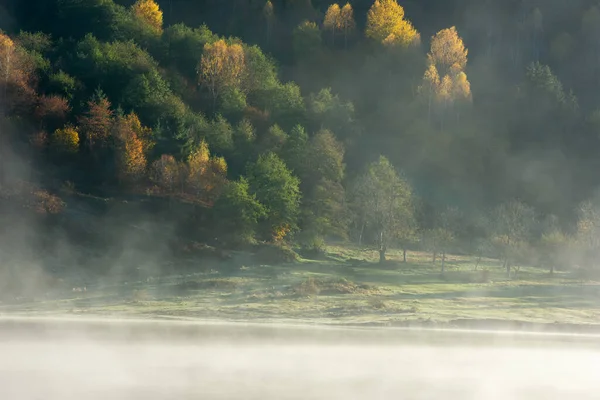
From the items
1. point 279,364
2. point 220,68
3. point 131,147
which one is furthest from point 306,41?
point 279,364

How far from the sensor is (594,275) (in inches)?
2472

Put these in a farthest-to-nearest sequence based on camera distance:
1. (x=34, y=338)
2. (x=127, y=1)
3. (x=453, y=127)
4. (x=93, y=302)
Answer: (x=127, y=1) < (x=453, y=127) < (x=93, y=302) < (x=34, y=338)

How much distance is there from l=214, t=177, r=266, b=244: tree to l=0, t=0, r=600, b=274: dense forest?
0.58 feet

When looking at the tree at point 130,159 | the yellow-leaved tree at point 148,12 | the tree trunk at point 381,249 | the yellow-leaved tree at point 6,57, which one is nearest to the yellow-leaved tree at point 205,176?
the tree at point 130,159

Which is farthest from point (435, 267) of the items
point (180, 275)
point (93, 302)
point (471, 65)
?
point (471, 65)

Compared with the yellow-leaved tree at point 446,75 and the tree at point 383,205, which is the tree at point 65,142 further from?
the yellow-leaved tree at point 446,75

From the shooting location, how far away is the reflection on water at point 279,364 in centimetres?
2233

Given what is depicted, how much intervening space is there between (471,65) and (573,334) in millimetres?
82916

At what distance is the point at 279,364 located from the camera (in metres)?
27.2

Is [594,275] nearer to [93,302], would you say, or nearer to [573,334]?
[573,334]

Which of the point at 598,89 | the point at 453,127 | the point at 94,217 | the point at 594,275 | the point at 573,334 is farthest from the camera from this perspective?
the point at 598,89

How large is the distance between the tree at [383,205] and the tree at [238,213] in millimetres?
8723

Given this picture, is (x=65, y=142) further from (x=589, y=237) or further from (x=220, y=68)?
(x=589, y=237)

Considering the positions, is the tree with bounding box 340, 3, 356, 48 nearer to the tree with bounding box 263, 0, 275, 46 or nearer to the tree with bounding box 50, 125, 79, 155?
the tree with bounding box 263, 0, 275, 46
